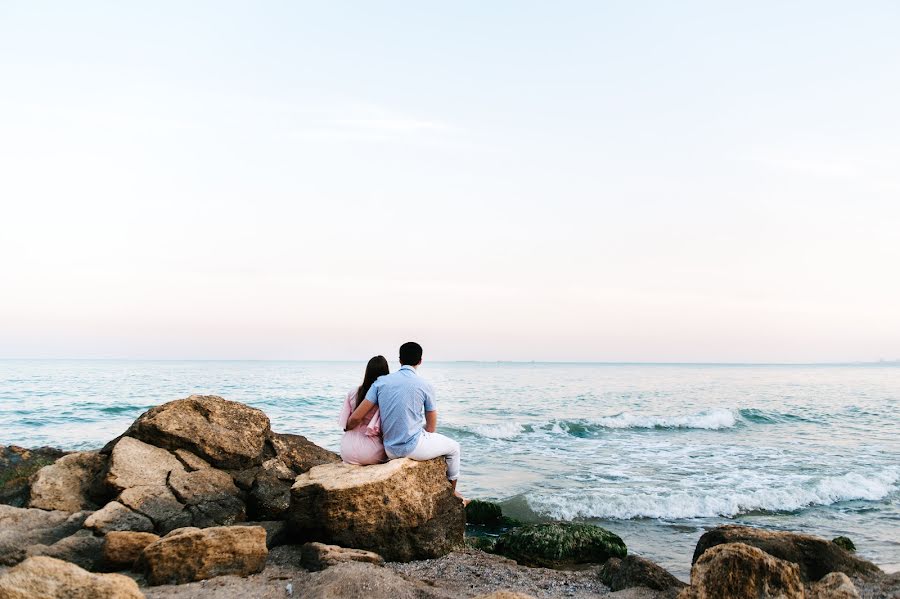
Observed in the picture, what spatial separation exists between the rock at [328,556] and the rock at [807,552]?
3649 millimetres

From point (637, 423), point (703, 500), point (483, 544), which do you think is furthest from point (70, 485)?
point (637, 423)

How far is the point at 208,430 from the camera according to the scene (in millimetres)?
8445

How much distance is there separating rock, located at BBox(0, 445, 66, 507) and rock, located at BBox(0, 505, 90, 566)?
0.68 metres

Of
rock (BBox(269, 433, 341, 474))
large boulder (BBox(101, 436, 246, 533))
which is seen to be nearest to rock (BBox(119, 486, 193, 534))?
large boulder (BBox(101, 436, 246, 533))

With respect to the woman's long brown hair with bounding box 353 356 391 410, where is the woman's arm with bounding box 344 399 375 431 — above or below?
below

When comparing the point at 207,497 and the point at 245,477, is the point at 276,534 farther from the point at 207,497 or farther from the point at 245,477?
the point at 245,477

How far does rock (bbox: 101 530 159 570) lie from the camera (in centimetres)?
568

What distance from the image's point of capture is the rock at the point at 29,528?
6.03m

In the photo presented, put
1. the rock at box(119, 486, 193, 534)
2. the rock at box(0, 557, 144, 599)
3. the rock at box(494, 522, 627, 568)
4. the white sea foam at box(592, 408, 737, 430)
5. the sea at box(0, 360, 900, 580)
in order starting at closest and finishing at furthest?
the rock at box(0, 557, 144, 599) → the rock at box(119, 486, 193, 534) → the rock at box(494, 522, 627, 568) → the sea at box(0, 360, 900, 580) → the white sea foam at box(592, 408, 737, 430)

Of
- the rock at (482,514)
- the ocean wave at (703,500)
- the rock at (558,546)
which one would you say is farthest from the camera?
the ocean wave at (703,500)

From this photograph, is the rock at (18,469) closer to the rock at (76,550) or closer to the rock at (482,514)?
the rock at (76,550)

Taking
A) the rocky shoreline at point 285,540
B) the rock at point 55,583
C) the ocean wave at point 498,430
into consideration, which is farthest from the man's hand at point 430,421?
the ocean wave at point 498,430

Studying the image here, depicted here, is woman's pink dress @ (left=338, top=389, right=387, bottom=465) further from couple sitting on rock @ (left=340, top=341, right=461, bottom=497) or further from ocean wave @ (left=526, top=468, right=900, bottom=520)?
ocean wave @ (left=526, top=468, right=900, bottom=520)

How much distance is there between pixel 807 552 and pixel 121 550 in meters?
6.63
